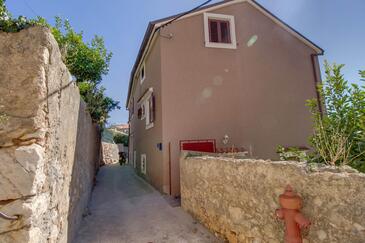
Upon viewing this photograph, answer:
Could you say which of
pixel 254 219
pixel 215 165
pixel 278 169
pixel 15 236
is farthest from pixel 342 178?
pixel 15 236

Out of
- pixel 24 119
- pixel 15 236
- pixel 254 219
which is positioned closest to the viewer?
pixel 15 236

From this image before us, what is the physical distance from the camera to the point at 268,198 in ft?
13.0

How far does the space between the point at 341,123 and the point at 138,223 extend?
18.7 feet

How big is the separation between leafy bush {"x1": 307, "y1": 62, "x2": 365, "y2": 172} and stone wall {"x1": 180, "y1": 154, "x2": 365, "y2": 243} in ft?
2.70

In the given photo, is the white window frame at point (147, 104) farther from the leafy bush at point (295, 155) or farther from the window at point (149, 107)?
the leafy bush at point (295, 155)

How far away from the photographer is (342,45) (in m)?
9.65

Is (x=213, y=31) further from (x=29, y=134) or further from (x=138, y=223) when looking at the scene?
(x=29, y=134)

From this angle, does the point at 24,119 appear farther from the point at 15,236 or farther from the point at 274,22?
the point at 274,22

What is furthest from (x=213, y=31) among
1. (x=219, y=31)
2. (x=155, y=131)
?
(x=155, y=131)

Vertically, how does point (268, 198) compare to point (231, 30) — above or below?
below

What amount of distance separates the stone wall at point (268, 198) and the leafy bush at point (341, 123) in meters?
0.82

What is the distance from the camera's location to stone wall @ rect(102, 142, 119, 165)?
24325 millimetres

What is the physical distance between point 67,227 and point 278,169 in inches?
168

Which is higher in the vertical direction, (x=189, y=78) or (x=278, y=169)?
(x=189, y=78)
